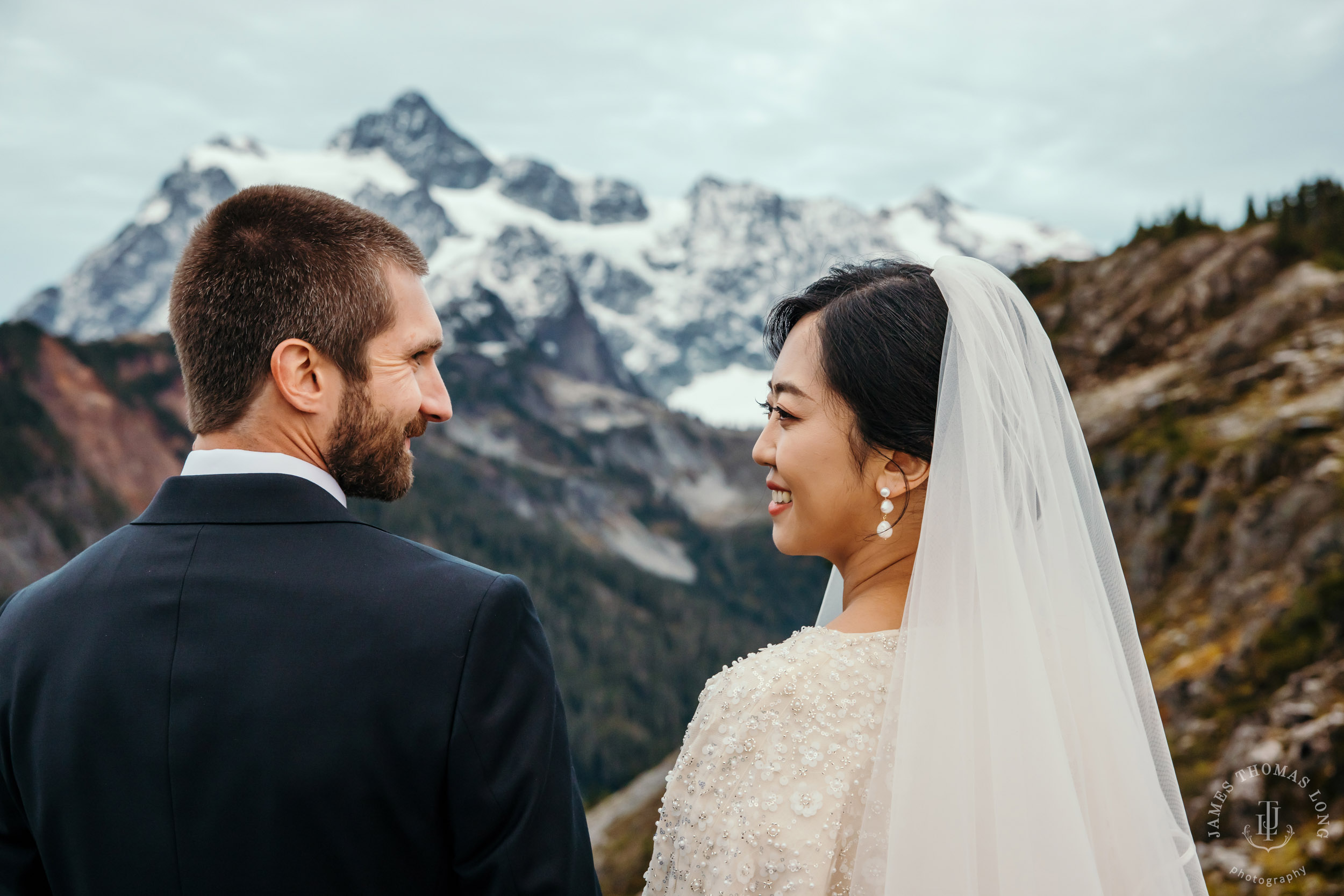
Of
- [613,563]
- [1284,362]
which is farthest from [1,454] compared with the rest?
[1284,362]

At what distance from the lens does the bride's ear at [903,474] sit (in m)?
2.99

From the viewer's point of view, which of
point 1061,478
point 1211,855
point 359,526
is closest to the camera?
point 359,526

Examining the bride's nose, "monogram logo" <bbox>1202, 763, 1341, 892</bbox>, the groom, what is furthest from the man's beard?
"monogram logo" <bbox>1202, 763, 1341, 892</bbox>

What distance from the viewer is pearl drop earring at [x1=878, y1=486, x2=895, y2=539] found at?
2967 mm

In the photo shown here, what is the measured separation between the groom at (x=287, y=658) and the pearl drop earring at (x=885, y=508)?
3.79 ft

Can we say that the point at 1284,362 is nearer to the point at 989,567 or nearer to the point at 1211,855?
the point at 1211,855

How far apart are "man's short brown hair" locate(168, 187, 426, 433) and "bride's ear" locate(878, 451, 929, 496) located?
4.87 ft

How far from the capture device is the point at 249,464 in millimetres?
2398

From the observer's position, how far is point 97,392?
138 m

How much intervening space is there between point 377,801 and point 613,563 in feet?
528

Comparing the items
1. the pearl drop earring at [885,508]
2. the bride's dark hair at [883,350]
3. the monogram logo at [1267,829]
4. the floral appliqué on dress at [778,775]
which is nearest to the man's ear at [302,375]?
the floral appliqué on dress at [778,775]

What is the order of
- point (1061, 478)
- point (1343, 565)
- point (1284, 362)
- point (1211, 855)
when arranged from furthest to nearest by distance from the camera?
point (1284, 362)
point (1343, 565)
point (1211, 855)
point (1061, 478)

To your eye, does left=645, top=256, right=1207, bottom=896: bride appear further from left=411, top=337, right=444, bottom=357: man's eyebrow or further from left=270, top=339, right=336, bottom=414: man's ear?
left=270, top=339, right=336, bottom=414: man's ear

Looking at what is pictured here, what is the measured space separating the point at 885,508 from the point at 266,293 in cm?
178
